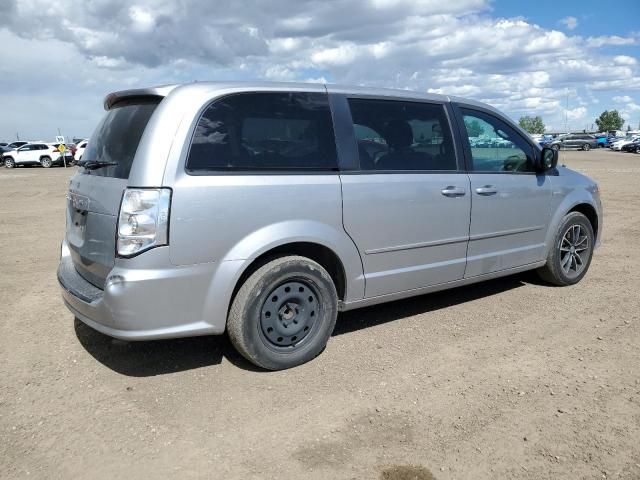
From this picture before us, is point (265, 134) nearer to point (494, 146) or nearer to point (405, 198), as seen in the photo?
Answer: point (405, 198)

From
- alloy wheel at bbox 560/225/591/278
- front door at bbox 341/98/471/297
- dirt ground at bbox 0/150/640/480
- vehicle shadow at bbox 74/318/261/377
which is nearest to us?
dirt ground at bbox 0/150/640/480

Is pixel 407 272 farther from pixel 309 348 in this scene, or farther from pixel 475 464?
pixel 475 464

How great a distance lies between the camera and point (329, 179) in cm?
375

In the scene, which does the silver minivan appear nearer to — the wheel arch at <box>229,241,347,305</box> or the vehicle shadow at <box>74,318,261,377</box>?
the wheel arch at <box>229,241,347,305</box>

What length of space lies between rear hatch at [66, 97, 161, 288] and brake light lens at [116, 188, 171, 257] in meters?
0.13

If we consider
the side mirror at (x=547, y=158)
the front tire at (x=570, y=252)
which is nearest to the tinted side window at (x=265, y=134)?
the side mirror at (x=547, y=158)

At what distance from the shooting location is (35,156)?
116 ft

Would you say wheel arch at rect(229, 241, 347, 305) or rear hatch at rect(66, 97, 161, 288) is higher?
rear hatch at rect(66, 97, 161, 288)

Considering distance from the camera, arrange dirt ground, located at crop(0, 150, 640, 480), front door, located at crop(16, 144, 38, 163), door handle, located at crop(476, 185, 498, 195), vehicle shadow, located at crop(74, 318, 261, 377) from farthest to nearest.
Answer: front door, located at crop(16, 144, 38, 163)
door handle, located at crop(476, 185, 498, 195)
vehicle shadow, located at crop(74, 318, 261, 377)
dirt ground, located at crop(0, 150, 640, 480)

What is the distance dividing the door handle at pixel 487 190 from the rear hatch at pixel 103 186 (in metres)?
2.64

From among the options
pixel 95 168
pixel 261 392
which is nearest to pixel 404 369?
Result: pixel 261 392

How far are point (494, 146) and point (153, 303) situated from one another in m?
3.24

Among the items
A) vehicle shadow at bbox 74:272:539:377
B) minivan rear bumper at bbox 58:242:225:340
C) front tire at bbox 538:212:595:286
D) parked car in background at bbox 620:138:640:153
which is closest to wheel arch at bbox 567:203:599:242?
front tire at bbox 538:212:595:286

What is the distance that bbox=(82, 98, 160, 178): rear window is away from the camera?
3.42m
